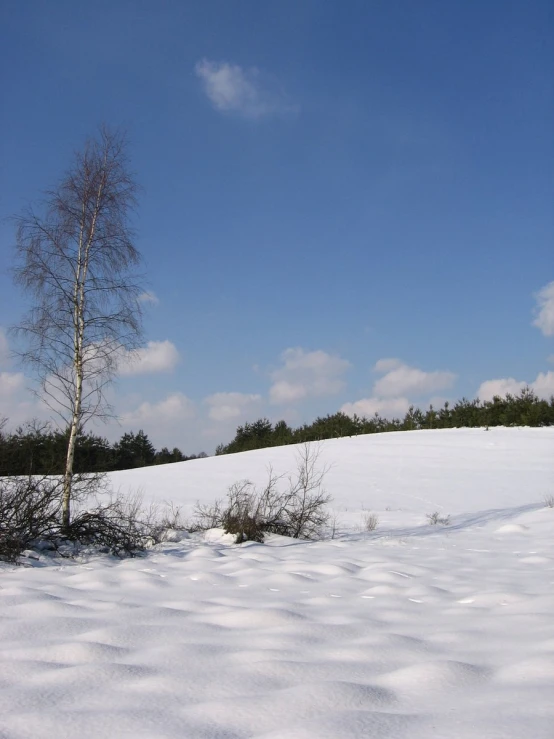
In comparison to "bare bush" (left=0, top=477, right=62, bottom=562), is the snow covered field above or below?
below

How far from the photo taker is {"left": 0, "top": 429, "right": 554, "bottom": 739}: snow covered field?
1974 millimetres

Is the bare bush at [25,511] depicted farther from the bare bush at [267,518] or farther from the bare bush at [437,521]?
the bare bush at [437,521]

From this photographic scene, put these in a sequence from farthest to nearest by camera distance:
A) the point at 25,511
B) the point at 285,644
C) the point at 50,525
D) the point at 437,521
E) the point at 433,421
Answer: the point at 433,421 → the point at 437,521 → the point at 50,525 → the point at 25,511 → the point at 285,644

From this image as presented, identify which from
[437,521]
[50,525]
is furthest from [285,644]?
[437,521]

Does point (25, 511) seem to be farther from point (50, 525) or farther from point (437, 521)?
point (437, 521)

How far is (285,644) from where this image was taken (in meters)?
2.97

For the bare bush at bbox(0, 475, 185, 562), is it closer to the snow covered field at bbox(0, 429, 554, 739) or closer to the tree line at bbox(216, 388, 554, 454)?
the snow covered field at bbox(0, 429, 554, 739)

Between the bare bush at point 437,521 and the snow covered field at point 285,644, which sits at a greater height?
the snow covered field at point 285,644

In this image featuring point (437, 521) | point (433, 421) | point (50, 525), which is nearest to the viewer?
point (50, 525)

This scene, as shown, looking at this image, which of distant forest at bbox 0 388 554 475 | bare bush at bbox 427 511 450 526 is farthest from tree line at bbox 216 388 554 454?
bare bush at bbox 427 511 450 526

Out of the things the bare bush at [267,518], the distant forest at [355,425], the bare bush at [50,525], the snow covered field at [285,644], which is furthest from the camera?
the distant forest at [355,425]

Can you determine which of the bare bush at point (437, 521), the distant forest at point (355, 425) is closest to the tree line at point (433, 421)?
the distant forest at point (355, 425)

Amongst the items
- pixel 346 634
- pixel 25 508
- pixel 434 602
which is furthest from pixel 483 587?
pixel 25 508

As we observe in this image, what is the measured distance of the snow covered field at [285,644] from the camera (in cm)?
197
